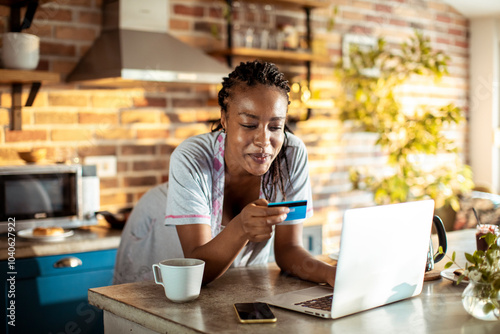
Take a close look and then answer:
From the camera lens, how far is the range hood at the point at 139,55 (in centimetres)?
279

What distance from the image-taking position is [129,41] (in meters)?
2.91

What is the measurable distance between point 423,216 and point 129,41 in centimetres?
191

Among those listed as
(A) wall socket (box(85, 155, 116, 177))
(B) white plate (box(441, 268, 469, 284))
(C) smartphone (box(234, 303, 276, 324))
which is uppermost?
(A) wall socket (box(85, 155, 116, 177))

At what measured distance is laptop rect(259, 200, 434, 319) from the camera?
4.14ft

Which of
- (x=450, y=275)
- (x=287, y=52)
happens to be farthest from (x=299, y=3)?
(x=450, y=275)

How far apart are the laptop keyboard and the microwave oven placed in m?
1.69

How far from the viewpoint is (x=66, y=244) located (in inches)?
100

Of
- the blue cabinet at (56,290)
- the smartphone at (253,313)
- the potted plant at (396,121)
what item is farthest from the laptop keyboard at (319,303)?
the potted plant at (396,121)

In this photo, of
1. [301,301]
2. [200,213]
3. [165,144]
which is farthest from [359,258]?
[165,144]

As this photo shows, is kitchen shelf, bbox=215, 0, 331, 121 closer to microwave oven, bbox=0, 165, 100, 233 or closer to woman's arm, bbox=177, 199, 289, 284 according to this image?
microwave oven, bbox=0, 165, 100, 233

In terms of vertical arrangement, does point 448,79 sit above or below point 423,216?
above

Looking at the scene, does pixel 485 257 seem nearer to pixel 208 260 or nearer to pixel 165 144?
pixel 208 260

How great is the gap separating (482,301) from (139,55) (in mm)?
2038

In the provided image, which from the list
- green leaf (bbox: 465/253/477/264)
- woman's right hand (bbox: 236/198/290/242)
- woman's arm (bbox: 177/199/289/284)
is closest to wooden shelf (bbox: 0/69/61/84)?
woman's arm (bbox: 177/199/289/284)
